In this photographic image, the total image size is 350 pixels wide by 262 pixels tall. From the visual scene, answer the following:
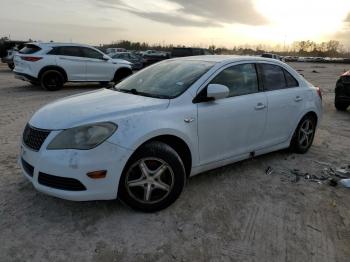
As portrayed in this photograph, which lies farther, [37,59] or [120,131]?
[37,59]

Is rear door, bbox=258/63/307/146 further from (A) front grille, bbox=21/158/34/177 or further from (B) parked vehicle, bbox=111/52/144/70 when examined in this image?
(B) parked vehicle, bbox=111/52/144/70

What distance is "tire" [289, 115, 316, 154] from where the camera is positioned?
5785 mm

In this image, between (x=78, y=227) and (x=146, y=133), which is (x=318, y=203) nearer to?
(x=146, y=133)

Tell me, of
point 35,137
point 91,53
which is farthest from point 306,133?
point 91,53

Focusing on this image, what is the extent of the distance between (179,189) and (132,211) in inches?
20.9

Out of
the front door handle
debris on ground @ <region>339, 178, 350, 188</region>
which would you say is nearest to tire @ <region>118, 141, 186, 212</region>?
the front door handle

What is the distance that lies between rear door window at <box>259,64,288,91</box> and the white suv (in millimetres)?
9680

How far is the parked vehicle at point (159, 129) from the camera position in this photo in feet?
11.4

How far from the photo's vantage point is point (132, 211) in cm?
384

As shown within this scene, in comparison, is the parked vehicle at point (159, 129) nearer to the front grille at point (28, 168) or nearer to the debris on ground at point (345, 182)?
the front grille at point (28, 168)

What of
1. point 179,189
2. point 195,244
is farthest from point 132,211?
point 195,244

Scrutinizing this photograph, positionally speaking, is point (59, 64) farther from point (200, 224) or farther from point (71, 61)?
point (200, 224)

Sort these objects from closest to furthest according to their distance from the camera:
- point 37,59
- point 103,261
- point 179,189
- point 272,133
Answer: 1. point 103,261
2. point 179,189
3. point 272,133
4. point 37,59

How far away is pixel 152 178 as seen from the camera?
378cm
